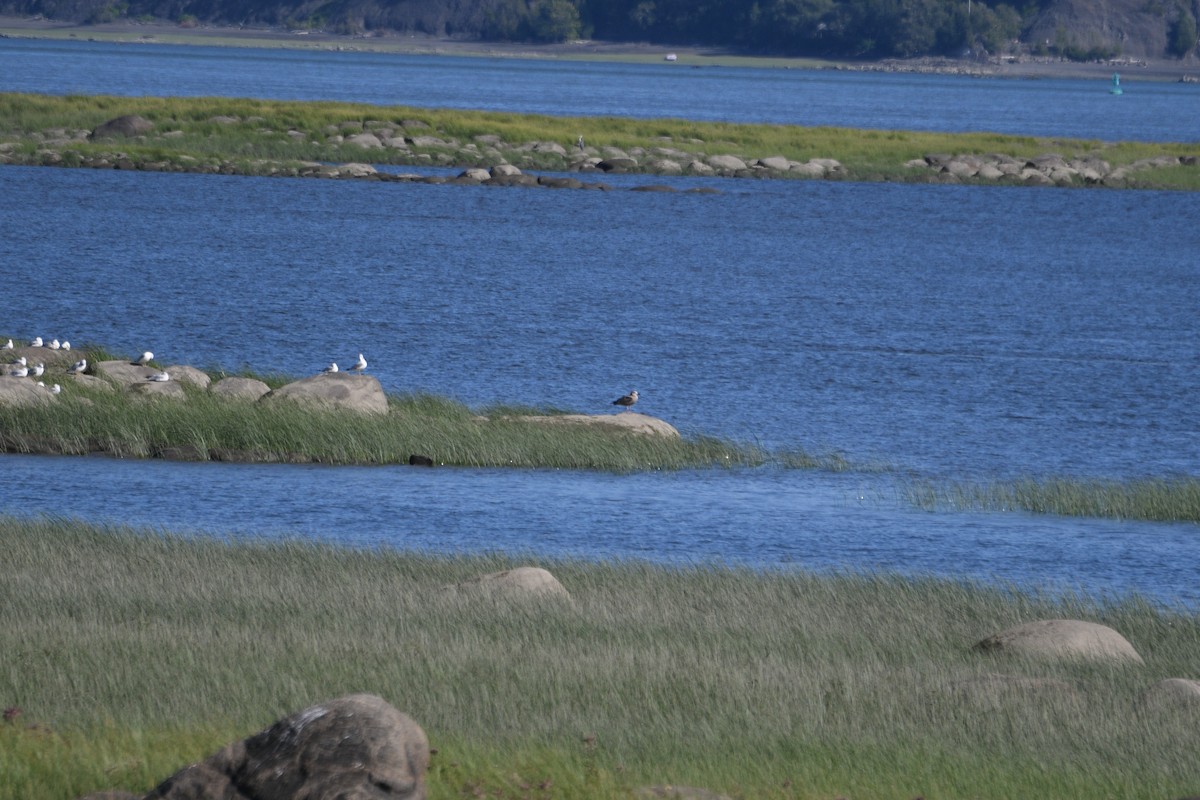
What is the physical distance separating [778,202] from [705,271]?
27.9 meters

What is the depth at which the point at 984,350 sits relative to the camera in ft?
153

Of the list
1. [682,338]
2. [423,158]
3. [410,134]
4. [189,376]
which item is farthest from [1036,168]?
[189,376]

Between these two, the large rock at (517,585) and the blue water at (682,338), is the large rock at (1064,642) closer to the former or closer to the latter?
the large rock at (517,585)

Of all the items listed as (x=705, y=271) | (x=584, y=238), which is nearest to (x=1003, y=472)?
(x=705, y=271)

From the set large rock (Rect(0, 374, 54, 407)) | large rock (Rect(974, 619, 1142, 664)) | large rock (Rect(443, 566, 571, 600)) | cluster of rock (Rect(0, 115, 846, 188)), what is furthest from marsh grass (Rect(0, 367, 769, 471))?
cluster of rock (Rect(0, 115, 846, 188))

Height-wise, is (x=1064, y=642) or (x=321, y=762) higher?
(x=321, y=762)

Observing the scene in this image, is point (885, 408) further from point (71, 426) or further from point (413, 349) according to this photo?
point (71, 426)

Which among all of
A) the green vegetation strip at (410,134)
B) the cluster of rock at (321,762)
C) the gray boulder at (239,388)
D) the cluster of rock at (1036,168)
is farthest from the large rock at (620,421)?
the cluster of rock at (1036,168)

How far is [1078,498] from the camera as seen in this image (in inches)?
1078

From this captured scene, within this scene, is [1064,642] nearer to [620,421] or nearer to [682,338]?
[620,421]

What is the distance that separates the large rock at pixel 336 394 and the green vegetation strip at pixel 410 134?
203 feet

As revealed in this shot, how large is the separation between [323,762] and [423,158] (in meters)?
91.4

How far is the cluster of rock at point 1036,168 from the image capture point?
4040 inches

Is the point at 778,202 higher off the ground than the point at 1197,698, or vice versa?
the point at 1197,698
